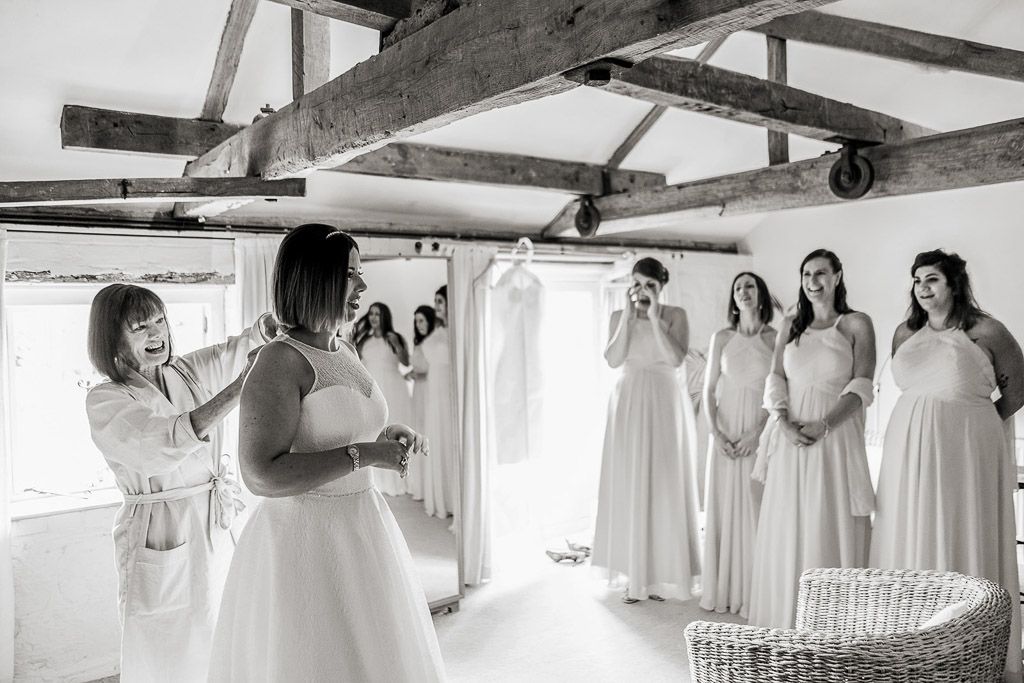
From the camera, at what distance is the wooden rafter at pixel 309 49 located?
2646 millimetres

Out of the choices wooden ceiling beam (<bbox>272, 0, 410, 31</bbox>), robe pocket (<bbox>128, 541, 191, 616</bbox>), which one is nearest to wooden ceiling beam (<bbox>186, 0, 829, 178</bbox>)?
wooden ceiling beam (<bbox>272, 0, 410, 31</bbox>)

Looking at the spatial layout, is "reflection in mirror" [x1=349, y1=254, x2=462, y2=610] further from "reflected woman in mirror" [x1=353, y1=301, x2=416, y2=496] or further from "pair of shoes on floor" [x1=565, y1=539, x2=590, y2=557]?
"pair of shoes on floor" [x1=565, y1=539, x2=590, y2=557]

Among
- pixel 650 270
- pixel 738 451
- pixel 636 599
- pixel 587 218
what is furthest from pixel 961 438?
pixel 587 218

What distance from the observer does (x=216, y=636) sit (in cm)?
168

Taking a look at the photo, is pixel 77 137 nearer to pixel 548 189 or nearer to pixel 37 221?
pixel 37 221

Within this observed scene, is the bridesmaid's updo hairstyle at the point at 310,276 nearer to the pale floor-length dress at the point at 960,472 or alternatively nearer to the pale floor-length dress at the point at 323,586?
the pale floor-length dress at the point at 323,586

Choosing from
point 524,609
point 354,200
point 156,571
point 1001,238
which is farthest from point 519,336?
point 1001,238

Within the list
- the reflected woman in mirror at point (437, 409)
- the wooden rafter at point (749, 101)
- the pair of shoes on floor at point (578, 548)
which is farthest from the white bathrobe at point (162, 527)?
the pair of shoes on floor at point (578, 548)

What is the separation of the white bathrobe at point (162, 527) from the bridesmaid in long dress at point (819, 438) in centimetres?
217

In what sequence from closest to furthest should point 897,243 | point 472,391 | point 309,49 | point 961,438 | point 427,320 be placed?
point 309,49, point 961,438, point 427,320, point 472,391, point 897,243

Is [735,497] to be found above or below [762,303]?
below

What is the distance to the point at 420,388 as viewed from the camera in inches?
156

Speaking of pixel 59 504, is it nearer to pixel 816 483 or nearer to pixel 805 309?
pixel 816 483

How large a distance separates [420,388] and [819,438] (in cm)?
180
